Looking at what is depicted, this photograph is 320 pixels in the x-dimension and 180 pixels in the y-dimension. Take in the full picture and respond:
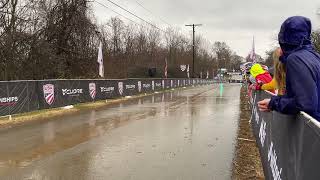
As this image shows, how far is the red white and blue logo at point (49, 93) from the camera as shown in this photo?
21.6 meters

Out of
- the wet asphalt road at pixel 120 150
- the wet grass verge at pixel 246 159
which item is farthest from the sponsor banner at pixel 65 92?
the wet grass verge at pixel 246 159

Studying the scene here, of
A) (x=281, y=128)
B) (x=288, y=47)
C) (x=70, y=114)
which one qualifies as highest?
(x=288, y=47)

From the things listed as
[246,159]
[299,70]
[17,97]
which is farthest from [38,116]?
[299,70]

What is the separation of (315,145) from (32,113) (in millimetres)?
18192

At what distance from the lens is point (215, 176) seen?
815cm

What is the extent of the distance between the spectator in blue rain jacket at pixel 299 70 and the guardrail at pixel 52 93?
50.9 ft

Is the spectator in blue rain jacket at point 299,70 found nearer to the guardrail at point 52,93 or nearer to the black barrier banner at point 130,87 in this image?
the guardrail at point 52,93

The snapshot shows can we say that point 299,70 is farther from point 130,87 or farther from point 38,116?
point 130,87

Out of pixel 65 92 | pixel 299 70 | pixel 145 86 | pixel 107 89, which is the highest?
pixel 299 70

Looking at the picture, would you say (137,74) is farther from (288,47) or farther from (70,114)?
(288,47)

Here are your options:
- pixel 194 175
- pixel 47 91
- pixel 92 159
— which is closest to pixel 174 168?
pixel 194 175

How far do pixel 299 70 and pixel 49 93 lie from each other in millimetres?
19325

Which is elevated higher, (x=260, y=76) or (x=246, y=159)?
(x=260, y=76)

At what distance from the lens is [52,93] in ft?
73.0
